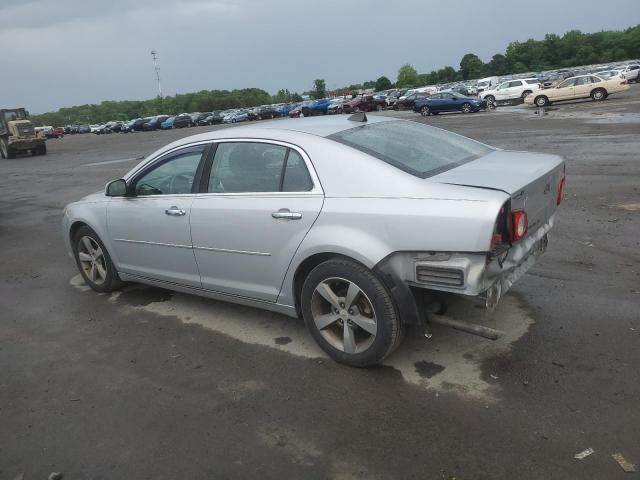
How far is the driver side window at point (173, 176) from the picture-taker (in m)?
4.46

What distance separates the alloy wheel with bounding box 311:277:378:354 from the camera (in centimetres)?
353

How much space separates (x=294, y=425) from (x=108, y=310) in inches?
109

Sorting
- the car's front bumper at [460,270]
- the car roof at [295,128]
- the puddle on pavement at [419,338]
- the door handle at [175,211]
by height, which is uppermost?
the car roof at [295,128]

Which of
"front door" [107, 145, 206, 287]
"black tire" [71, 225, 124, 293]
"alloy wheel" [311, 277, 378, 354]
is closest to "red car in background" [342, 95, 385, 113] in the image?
"black tire" [71, 225, 124, 293]

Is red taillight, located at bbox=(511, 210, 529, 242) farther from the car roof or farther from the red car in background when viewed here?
the red car in background

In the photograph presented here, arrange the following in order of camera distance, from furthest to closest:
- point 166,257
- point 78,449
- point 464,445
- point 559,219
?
1. point 559,219
2. point 166,257
3. point 78,449
4. point 464,445

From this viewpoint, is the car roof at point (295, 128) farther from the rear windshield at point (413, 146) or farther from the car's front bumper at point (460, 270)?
the car's front bumper at point (460, 270)

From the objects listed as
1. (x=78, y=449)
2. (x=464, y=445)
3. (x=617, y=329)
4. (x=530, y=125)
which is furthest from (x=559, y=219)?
(x=530, y=125)

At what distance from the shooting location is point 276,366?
3.86 metres

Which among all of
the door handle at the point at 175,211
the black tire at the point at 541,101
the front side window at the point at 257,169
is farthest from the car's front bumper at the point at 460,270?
the black tire at the point at 541,101

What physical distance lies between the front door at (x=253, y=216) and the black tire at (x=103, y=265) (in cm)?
143

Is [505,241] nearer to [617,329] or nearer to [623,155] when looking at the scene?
[617,329]

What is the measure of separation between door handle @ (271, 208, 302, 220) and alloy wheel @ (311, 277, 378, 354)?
→ 47cm

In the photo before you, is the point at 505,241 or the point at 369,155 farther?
the point at 369,155
